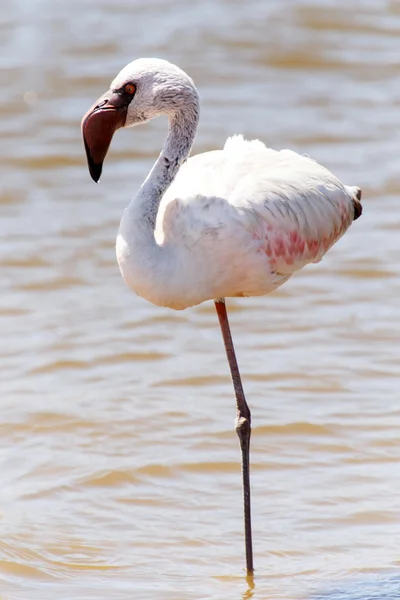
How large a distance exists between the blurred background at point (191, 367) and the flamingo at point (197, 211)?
2.15 ft

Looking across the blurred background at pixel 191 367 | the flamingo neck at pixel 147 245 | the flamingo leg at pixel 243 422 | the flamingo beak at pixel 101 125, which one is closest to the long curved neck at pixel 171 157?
the flamingo neck at pixel 147 245

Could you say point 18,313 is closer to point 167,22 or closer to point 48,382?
point 48,382

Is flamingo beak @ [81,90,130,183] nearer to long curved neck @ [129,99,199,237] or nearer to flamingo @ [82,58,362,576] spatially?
flamingo @ [82,58,362,576]

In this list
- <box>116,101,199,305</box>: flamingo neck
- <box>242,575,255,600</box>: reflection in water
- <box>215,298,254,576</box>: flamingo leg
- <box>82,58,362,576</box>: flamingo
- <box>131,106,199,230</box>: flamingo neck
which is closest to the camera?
<box>116,101,199,305</box>: flamingo neck

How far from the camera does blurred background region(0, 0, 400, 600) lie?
6777 millimetres

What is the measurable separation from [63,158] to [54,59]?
2.56 meters

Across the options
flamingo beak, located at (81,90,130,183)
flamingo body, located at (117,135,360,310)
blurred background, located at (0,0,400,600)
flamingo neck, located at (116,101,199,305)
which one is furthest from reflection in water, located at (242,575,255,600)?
flamingo beak, located at (81,90,130,183)

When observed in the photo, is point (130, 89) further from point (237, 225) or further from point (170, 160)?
point (237, 225)

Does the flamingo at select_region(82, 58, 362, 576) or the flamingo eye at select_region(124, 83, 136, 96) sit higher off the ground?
the flamingo eye at select_region(124, 83, 136, 96)

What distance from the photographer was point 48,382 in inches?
348

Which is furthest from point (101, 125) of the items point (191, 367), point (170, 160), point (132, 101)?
point (191, 367)

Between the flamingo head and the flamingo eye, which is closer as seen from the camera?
the flamingo head

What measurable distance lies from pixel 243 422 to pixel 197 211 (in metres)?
1.51

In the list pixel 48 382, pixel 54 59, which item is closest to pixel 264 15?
pixel 54 59
